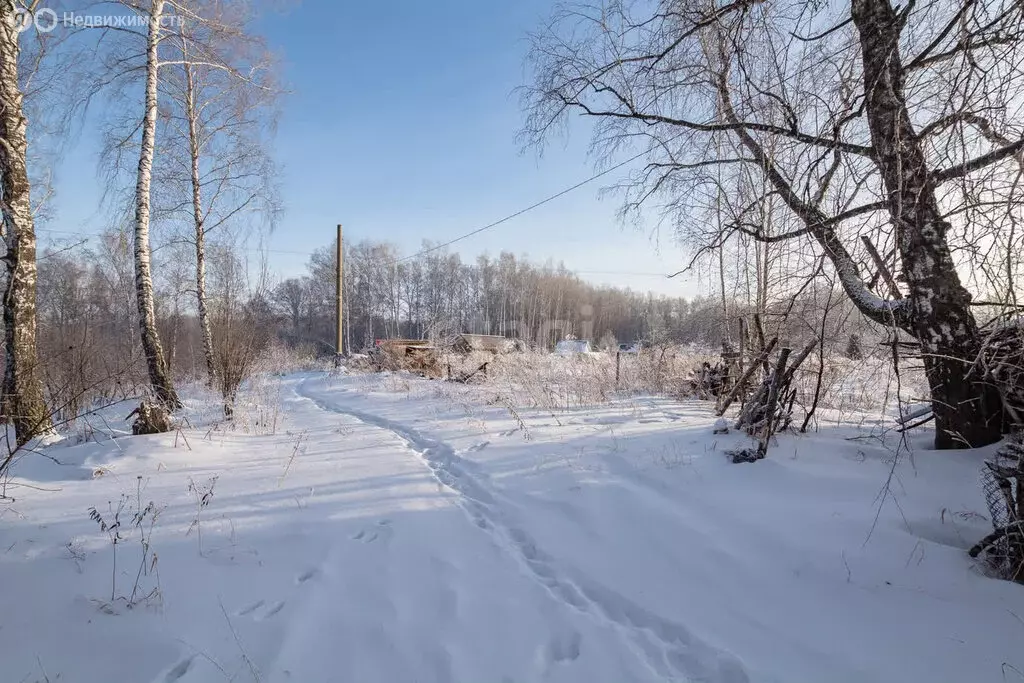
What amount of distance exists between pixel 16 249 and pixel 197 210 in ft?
22.0

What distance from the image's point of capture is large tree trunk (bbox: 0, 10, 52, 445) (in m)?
4.36

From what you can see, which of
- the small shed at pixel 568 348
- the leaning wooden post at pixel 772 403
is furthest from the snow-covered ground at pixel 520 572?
the small shed at pixel 568 348

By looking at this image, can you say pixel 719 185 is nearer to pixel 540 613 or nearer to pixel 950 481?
pixel 950 481

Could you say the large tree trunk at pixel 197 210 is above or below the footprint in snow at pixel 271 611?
above

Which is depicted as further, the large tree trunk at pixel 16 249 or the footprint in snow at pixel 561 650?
the large tree trunk at pixel 16 249

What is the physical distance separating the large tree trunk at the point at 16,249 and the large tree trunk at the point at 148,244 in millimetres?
1703

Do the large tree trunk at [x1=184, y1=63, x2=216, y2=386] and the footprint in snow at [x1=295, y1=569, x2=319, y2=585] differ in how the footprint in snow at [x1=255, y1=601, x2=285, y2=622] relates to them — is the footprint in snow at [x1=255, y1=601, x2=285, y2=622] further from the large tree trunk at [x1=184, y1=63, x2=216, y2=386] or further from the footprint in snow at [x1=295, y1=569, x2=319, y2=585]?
the large tree trunk at [x1=184, y1=63, x2=216, y2=386]

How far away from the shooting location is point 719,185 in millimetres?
5188

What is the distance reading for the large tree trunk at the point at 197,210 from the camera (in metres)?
9.84

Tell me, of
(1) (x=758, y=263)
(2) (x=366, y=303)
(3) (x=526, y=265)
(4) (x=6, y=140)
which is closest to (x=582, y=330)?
(3) (x=526, y=265)

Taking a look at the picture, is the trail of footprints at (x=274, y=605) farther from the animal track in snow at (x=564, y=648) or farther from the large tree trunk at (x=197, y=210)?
the large tree trunk at (x=197, y=210)

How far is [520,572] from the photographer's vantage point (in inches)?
105

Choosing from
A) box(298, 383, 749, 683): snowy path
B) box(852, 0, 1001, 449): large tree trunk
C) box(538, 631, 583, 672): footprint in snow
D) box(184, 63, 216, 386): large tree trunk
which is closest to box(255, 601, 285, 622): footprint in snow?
box(298, 383, 749, 683): snowy path

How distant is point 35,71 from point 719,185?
875cm
